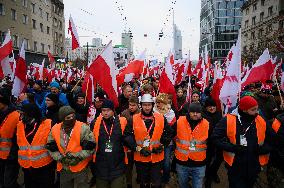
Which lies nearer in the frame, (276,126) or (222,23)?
(276,126)

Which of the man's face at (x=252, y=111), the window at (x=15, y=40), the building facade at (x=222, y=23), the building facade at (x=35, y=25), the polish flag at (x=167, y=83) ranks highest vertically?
the building facade at (x=222, y=23)

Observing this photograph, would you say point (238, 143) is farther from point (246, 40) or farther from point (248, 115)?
point (246, 40)

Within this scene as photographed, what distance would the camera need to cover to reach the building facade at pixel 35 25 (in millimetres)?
33991

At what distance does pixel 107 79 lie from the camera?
17.7 feet

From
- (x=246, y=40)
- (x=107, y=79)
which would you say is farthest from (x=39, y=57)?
(x=107, y=79)

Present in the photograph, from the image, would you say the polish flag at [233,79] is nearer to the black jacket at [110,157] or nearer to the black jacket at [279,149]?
the black jacket at [279,149]

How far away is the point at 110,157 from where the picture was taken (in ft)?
13.6

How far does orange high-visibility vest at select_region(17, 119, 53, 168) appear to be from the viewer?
420 centimetres

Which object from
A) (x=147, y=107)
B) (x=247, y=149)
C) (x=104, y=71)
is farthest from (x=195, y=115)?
(x=104, y=71)

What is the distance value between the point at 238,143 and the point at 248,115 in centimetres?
42

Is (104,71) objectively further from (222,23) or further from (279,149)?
(222,23)

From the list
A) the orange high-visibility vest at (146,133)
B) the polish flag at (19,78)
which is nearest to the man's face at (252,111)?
the orange high-visibility vest at (146,133)

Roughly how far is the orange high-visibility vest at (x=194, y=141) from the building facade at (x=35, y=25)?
32.7 metres

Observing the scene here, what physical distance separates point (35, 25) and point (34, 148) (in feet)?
130
